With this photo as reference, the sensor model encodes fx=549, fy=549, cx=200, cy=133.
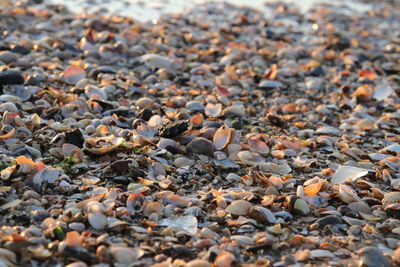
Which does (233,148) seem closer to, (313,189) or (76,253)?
(313,189)

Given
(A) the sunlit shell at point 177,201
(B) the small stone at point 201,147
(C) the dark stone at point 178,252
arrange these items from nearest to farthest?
(C) the dark stone at point 178,252 → (A) the sunlit shell at point 177,201 → (B) the small stone at point 201,147

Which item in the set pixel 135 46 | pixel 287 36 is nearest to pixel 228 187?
pixel 135 46

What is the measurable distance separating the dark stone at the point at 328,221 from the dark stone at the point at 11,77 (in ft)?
8.80

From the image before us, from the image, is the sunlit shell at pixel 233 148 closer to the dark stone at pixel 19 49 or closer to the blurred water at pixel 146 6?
the dark stone at pixel 19 49

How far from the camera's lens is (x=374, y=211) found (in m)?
3.07

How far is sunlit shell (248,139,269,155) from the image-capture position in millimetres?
3801

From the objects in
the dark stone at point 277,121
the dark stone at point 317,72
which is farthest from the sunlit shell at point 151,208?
the dark stone at point 317,72

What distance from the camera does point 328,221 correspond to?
2.92 metres

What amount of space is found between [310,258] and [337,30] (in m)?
5.83

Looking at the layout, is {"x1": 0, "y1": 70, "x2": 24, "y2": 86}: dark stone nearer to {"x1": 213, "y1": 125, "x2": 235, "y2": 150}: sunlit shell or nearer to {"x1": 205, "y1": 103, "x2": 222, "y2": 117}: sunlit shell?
{"x1": 205, "y1": 103, "x2": 222, "y2": 117}: sunlit shell

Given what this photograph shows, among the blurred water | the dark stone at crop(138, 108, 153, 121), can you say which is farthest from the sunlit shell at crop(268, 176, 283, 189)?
the blurred water

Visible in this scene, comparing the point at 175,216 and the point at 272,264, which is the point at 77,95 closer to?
the point at 175,216

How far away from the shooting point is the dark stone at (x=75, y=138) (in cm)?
351

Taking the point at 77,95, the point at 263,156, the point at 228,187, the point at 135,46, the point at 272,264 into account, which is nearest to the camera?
the point at 272,264
